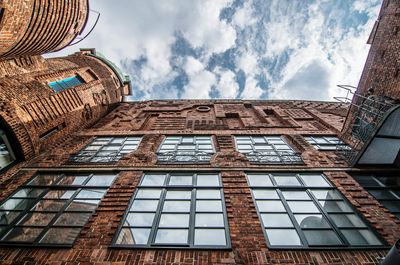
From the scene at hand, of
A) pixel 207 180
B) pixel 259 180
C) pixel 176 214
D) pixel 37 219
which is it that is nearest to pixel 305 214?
pixel 259 180

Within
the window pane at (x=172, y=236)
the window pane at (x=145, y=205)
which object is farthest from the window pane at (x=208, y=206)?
the window pane at (x=145, y=205)

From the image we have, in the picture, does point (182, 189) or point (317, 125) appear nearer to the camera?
point (182, 189)

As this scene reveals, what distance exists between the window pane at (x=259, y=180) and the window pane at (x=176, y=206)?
218 cm

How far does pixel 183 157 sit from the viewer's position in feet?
29.0

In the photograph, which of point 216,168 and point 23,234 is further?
point 216,168

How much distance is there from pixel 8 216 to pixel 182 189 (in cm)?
442

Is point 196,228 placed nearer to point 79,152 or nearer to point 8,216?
point 8,216

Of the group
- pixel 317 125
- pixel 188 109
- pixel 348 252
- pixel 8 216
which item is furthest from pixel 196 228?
pixel 188 109

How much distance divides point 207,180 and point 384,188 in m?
5.46

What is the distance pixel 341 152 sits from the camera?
29.9 feet

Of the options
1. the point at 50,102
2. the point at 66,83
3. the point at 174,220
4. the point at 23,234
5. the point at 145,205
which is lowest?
the point at 23,234

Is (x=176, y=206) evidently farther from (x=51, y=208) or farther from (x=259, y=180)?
→ (x=51, y=208)

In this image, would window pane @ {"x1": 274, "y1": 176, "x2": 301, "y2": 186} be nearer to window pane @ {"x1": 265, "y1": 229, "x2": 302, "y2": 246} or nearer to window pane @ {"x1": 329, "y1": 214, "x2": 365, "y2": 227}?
window pane @ {"x1": 329, "y1": 214, "x2": 365, "y2": 227}

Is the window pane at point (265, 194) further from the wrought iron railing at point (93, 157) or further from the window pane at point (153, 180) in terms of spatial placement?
the wrought iron railing at point (93, 157)
